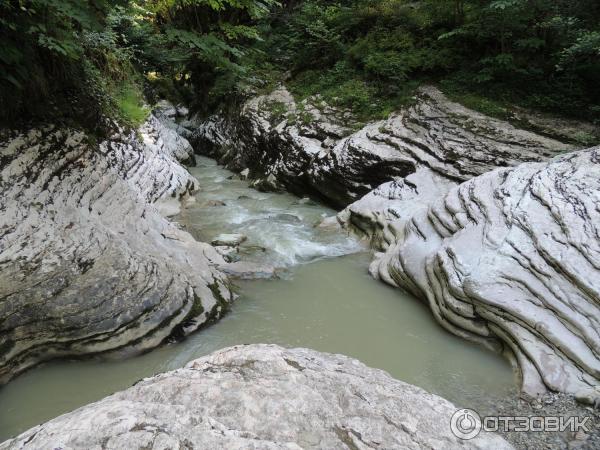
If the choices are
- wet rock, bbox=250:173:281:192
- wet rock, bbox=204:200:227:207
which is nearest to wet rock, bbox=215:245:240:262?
wet rock, bbox=204:200:227:207

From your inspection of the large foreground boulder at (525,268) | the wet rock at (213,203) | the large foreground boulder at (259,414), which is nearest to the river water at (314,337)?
the large foreground boulder at (525,268)

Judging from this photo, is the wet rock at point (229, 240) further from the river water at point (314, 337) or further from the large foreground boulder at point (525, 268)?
the large foreground boulder at point (525, 268)

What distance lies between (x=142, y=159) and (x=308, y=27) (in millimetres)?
7130

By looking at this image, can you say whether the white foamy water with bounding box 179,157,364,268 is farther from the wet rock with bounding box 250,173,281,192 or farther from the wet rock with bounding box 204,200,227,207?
the wet rock with bounding box 250,173,281,192

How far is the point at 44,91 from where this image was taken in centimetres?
503

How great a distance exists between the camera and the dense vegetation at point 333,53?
14.9 feet

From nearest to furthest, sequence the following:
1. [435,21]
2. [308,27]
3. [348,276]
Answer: [348,276] → [435,21] → [308,27]

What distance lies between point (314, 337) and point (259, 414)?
6.84 feet

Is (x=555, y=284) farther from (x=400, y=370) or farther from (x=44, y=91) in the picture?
(x=44, y=91)

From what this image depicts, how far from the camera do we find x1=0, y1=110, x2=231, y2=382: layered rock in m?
3.49

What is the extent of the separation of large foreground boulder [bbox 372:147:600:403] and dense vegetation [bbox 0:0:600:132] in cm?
313

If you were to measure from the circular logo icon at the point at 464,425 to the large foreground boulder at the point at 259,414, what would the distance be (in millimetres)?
39

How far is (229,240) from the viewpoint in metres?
6.62

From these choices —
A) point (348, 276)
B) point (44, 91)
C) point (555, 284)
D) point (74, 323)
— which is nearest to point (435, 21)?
point (348, 276)
